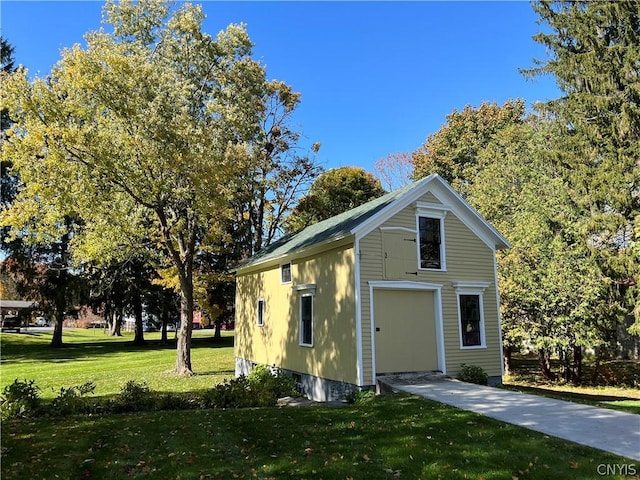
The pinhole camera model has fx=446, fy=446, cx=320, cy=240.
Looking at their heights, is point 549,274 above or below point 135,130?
below

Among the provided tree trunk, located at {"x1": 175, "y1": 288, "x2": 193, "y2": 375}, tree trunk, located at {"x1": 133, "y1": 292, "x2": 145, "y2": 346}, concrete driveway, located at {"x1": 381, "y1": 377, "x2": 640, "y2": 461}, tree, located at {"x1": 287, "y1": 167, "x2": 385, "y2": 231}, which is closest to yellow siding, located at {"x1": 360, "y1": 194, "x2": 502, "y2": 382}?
concrete driveway, located at {"x1": 381, "y1": 377, "x2": 640, "y2": 461}

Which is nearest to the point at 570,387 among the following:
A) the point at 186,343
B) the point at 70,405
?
the point at 186,343

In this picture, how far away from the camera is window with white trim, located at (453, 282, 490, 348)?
12.9 m

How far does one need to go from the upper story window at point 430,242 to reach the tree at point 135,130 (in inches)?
279

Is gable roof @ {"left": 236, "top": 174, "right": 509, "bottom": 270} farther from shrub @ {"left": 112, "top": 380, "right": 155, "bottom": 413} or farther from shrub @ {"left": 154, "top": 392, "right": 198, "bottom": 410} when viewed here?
shrub @ {"left": 112, "top": 380, "right": 155, "bottom": 413}

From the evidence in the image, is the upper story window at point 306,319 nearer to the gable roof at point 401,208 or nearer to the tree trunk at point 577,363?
the gable roof at point 401,208

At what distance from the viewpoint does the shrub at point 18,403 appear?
29.8ft

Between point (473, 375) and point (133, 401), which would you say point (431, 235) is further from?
point (133, 401)

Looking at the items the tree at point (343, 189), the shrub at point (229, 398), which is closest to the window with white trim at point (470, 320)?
the shrub at point (229, 398)

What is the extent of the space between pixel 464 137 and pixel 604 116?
12.5 meters

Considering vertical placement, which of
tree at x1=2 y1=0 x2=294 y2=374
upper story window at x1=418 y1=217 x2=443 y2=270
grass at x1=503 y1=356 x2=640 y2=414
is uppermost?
tree at x1=2 y1=0 x2=294 y2=374

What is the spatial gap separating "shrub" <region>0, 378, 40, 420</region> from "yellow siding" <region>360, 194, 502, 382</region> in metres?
7.51

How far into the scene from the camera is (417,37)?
49.0 feet

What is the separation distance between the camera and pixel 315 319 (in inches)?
520
